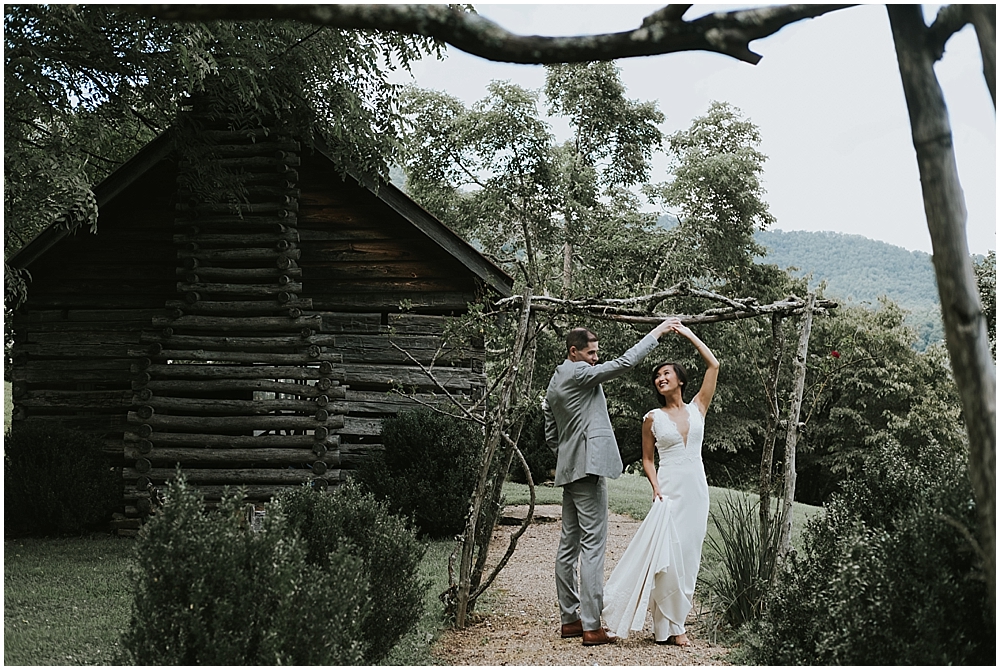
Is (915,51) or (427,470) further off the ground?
(915,51)

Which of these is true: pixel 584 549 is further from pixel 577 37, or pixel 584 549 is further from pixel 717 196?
pixel 717 196

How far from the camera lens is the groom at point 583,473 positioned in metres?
6.41

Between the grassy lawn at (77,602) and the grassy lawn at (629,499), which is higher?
the grassy lawn at (77,602)

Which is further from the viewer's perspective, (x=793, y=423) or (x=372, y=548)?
(x=793, y=423)

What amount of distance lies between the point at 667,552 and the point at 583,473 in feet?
3.05

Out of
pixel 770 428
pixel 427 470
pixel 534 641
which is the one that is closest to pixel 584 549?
pixel 534 641

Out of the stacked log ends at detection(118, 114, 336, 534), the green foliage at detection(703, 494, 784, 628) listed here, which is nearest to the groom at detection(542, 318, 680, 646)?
the green foliage at detection(703, 494, 784, 628)

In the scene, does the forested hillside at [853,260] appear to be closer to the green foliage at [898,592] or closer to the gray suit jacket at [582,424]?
the gray suit jacket at [582,424]

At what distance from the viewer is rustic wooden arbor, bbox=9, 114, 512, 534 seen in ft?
37.0

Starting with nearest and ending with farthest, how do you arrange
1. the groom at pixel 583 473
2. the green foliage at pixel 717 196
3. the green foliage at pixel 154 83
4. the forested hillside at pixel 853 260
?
the groom at pixel 583 473 → the green foliage at pixel 154 83 → the green foliage at pixel 717 196 → the forested hillside at pixel 853 260

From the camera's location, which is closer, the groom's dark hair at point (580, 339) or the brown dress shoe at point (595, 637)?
the brown dress shoe at point (595, 637)

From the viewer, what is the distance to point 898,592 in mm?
4297

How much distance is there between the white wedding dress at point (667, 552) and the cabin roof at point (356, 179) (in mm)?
5412

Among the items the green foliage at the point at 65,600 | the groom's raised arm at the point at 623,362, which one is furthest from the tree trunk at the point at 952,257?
the green foliage at the point at 65,600
